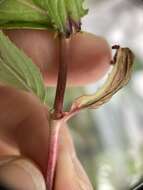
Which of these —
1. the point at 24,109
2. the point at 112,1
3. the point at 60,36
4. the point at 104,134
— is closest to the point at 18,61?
the point at 60,36

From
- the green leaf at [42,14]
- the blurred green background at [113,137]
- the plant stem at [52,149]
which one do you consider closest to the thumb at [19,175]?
the plant stem at [52,149]

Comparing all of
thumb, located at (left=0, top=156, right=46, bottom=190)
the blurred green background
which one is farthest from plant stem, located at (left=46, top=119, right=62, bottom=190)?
the blurred green background

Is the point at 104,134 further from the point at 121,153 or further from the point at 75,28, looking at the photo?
the point at 75,28

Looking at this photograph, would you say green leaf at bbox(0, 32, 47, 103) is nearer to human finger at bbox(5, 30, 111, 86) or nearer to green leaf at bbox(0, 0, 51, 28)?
green leaf at bbox(0, 0, 51, 28)

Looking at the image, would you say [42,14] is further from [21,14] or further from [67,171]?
[67,171]

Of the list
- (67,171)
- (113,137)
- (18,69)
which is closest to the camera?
(18,69)

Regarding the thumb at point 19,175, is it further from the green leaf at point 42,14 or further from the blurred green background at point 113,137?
the blurred green background at point 113,137

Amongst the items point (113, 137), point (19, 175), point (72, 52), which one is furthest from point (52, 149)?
point (113, 137)
